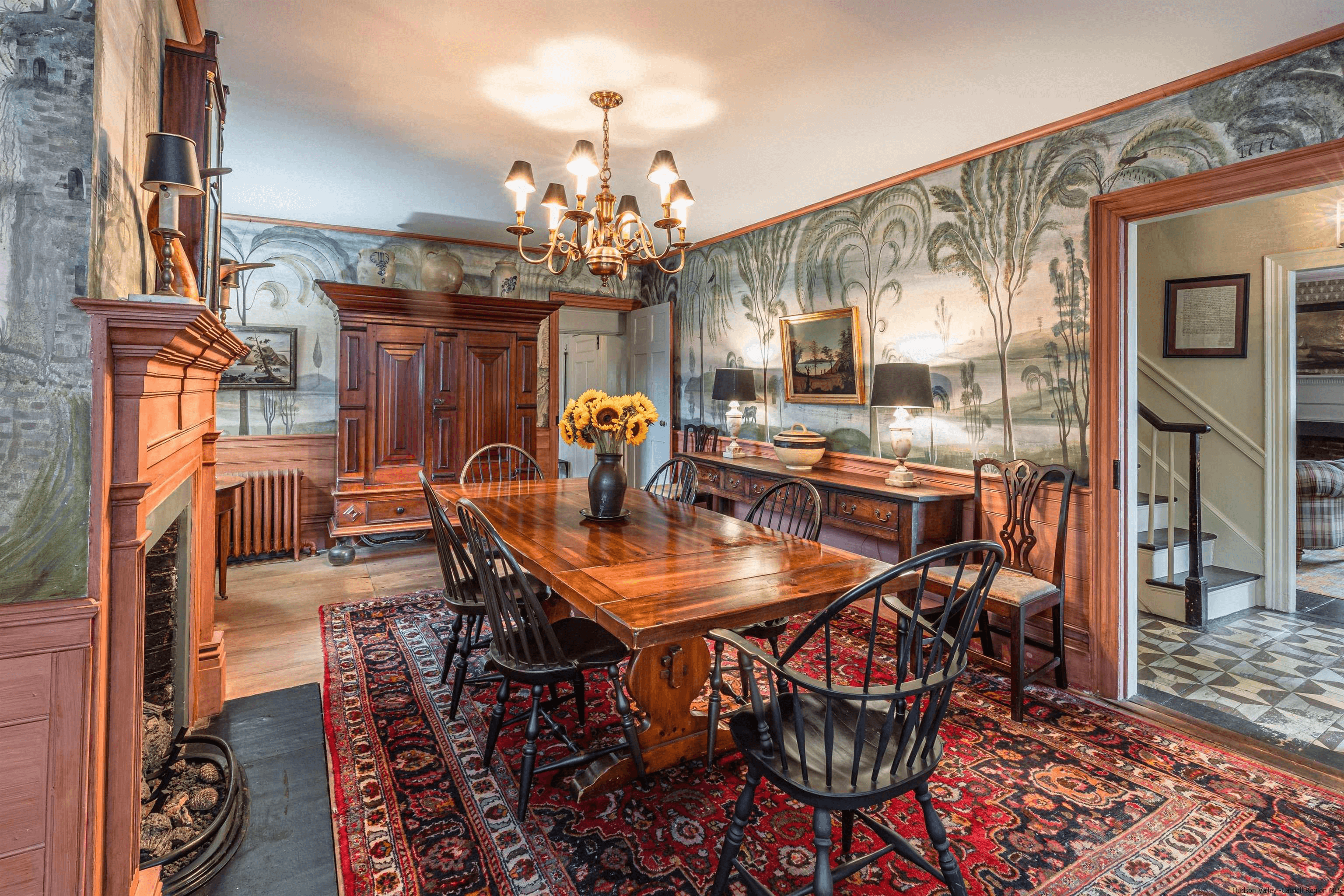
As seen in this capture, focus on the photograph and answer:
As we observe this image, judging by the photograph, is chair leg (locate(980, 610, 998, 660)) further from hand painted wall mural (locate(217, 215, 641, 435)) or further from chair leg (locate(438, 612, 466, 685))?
hand painted wall mural (locate(217, 215, 641, 435))

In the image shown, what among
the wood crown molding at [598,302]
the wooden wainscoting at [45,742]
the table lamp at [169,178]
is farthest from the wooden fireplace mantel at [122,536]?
the wood crown molding at [598,302]

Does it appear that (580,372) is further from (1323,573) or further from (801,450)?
(1323,573)

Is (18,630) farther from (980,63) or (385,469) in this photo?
(385,469)

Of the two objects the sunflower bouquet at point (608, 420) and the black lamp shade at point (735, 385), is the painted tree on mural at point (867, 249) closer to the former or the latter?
the black lamp shade at point (735, 385)

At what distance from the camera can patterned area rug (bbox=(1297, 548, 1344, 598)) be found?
439 cm

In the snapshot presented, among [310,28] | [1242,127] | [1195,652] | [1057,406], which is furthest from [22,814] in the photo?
[1195,652]

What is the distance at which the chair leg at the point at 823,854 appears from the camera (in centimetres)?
133

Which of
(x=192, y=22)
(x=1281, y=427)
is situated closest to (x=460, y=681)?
(x=192, y=22)

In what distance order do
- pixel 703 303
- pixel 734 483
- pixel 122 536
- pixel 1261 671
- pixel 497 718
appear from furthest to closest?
pixel 703 303 < pixel 734 483 < pixel 1261 671 < pixel 497 718 < pixel 122 536

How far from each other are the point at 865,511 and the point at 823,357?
1340 mm

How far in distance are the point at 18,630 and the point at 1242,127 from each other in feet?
12.6

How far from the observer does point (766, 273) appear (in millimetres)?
4922

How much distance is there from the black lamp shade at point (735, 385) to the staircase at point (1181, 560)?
248cm

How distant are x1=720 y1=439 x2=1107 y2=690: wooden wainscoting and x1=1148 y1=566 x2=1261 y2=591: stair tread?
1369 millimetres
